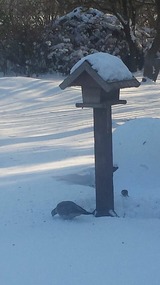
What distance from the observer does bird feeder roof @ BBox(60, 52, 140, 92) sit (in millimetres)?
6141

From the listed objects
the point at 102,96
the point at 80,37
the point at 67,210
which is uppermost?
the point at 102,96

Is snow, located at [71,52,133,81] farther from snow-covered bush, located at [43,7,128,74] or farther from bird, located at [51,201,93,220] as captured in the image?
snow-covered bush, located at [43,7,128,74]

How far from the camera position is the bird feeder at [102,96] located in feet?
20.3

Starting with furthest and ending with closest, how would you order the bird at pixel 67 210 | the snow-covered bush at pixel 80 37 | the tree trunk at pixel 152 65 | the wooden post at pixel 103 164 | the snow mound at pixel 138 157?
1. the snow-covered bush at pixel 80 37
2. the tree trunk at pixel 152 65
3. the snow mound at pixel 138 157
4. the wooden post at pixel 103 164
5. the bird at pixel 67 210

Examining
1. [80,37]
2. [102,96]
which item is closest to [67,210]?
[102,96]

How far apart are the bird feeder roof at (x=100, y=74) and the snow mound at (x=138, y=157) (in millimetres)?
1260

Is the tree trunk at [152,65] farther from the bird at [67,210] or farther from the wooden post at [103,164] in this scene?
the bird at [67,210]

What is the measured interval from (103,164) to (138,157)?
5.63 ft

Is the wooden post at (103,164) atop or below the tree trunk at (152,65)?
atop

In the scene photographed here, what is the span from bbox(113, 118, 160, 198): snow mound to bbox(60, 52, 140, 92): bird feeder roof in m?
1.26

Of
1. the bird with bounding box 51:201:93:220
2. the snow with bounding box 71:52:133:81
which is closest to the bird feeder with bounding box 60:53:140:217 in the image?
the snow with bounding box 71:52:133:81

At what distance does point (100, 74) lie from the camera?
6.17m

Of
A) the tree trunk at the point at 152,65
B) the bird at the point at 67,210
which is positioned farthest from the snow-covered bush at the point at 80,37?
the bird at the point at 67,210

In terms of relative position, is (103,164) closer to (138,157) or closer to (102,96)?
(102,96)
